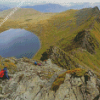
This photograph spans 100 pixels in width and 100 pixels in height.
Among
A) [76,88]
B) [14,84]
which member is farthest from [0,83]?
[76,88]

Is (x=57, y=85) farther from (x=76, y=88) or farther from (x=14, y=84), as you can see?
(x=14, y=84)

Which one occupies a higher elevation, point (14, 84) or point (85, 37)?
point (14, 84)

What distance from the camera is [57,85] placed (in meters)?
13.1

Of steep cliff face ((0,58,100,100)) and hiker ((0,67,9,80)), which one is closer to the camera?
steep cliff face ((0,58,100,100))

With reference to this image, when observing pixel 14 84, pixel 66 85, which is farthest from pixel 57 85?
pixel 14 84

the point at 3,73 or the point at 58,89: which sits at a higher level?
the point at 58,89

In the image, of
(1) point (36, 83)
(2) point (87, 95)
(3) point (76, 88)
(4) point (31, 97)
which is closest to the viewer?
(2) point (87, 95)

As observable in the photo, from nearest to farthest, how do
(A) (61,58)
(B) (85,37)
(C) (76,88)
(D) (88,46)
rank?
1. (C) (76,88)
2. (A) (61,58)
3. (D) (88,46)
4. (B) (85,37)

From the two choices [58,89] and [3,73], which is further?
[3,73]

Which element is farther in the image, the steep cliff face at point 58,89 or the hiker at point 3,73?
the hiker at point 3,73

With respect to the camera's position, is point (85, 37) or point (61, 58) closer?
point (61, 58)

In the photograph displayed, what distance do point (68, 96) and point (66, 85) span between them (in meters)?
1.58

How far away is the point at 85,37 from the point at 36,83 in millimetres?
70113

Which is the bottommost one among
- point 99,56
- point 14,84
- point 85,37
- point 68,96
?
point 99,56
